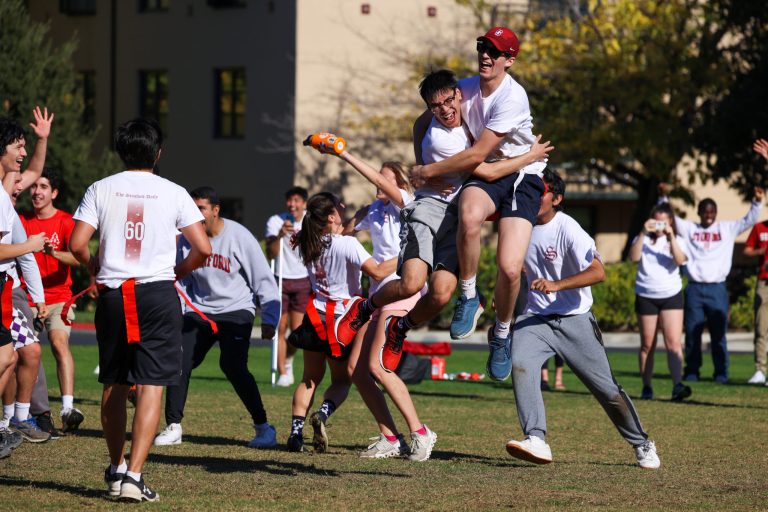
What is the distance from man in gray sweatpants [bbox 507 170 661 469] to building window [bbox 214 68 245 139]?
85.9 feet

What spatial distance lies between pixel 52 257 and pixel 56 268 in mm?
178

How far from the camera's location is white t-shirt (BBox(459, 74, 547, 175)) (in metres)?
8.23

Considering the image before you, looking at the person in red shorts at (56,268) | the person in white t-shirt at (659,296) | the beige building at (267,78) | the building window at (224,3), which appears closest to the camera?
the person in red shorts at (56,268)

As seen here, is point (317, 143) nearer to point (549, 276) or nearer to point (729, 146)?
point (549, 276)

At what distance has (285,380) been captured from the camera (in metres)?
16.4

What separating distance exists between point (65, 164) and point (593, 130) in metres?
12.6

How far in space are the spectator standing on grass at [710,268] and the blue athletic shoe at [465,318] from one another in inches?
343

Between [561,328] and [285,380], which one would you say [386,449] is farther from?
[285,380]

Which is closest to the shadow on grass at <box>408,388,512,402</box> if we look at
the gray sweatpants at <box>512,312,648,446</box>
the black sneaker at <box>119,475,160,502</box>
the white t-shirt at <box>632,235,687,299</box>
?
the white t-shirt at <box>632,235,687,299</box>

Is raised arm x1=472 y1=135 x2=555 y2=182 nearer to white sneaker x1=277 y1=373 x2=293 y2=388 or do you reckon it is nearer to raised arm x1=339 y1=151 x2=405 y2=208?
raised arm x1=339 y1=151 x2=405 y2=208

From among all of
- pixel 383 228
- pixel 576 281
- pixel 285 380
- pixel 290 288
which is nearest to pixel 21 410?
pixel 383 228

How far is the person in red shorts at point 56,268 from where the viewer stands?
1141 cm

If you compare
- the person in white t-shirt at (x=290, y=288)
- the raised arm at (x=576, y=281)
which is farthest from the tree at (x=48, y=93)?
the raised arm at (x=576, y=281)

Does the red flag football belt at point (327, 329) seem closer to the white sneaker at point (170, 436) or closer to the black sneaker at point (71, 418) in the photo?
the white sneaker at point (170, 436)
